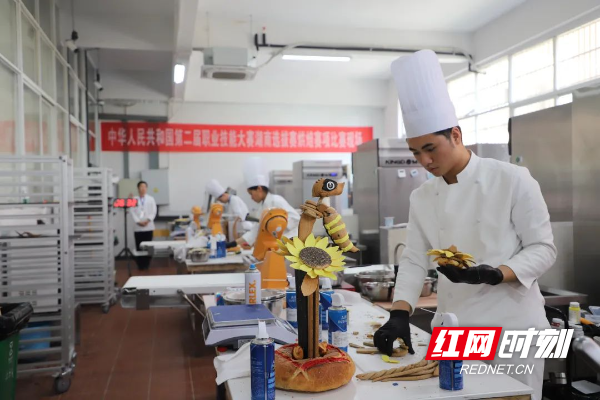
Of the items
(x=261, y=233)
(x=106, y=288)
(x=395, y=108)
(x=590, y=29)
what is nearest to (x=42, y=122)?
(x=106, y=288)

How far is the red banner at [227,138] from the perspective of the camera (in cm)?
1184

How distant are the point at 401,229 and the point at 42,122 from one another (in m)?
4.54

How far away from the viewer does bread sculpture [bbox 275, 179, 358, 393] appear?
155cm

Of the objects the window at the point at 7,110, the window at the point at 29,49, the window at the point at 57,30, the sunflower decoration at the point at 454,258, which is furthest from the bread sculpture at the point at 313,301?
the window at the point at 57,30

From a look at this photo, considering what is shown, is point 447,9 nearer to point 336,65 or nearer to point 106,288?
point 336,65

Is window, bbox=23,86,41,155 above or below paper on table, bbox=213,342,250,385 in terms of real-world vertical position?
above

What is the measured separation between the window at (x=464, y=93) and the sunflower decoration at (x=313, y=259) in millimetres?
8588

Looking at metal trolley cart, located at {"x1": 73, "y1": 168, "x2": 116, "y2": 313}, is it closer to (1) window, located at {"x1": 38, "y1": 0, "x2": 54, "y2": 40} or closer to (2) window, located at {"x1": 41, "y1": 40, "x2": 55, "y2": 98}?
(2) window, located at {"x1": 41, "y1": 40, "x2": 55, "y2": 98}

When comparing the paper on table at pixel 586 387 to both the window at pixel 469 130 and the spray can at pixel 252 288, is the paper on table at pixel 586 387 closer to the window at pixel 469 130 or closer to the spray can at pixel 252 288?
the spray can at pixel 252 288

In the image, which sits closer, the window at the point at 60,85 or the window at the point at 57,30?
the window at the point at 57,30

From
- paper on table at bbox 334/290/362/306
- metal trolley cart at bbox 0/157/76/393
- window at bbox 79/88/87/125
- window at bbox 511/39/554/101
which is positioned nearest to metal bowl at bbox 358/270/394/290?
paper on table at bbox 334/290/362/306

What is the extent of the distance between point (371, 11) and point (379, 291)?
18.9 feet

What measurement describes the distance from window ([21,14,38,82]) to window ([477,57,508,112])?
7.05m

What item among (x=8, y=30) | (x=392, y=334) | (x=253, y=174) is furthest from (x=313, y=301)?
(x=8, y=30)
